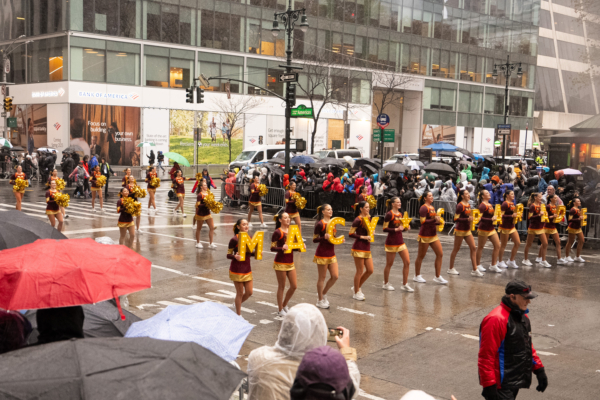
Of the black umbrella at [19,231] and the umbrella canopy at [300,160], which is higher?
the umbrella canopy at [300,160]

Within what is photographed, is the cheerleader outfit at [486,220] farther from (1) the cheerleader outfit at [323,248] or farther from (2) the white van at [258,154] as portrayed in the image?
(2) the white van at [258,154]

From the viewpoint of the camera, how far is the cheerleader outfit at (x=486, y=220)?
1362cm

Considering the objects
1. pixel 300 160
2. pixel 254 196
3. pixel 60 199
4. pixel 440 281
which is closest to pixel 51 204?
pixel 60 199

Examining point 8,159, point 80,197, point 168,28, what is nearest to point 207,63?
point 168,28

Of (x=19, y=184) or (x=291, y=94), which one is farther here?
(x=291, y=94)

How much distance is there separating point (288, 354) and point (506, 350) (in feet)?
7.16

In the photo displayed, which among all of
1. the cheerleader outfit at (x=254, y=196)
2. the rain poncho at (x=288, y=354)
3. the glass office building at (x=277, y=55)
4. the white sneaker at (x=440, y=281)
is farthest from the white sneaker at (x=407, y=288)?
the glass office building at (x=277, y=55)

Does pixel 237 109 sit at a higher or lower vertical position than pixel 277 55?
lower

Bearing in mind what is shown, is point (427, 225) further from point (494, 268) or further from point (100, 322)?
point (100, 322)

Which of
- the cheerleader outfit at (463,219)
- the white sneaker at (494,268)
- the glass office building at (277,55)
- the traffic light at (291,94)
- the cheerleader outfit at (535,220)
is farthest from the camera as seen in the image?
the glass office building at (277,55)

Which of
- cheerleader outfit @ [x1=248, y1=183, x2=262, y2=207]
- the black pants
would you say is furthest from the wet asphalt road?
cheerleader outfit @ [x1=248, y1=183, x2=262, y2=207]

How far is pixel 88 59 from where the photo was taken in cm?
4381

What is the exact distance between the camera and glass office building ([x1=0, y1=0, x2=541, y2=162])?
44.2 metres

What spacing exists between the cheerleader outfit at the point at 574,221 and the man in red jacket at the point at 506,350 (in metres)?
10.9
